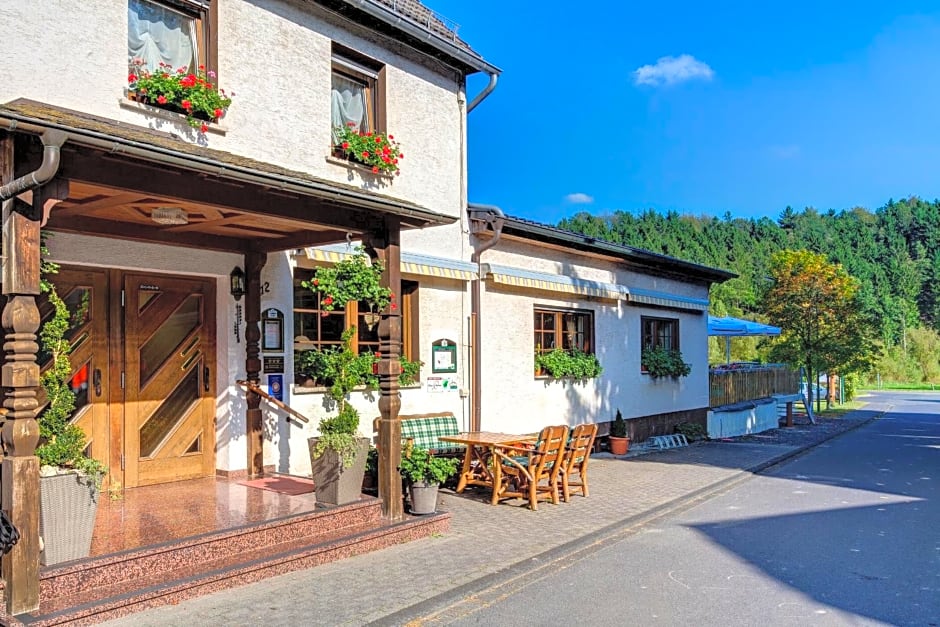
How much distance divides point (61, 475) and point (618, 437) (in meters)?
11.4

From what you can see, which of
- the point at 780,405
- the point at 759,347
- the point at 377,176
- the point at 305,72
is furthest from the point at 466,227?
the point at 759,347

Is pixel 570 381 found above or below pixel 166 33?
below

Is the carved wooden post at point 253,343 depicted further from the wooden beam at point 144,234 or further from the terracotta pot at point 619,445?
the terracotta pot at point 619,445

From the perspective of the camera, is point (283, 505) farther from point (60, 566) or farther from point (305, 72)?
point (305, 72)

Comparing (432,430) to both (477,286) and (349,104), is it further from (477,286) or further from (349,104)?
(349,104)

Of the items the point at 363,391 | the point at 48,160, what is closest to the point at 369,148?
the point at 363,391

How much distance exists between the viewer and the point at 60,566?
5355 mm

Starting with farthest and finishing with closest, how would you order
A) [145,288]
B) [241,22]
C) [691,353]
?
[691,353] → [241,22] → [145,288]

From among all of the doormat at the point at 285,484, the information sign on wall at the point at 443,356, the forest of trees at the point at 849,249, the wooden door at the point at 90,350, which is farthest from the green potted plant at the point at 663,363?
the forest of trees at the point at 849,249

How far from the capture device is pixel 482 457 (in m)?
10.6

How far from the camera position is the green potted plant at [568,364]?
1383 cm

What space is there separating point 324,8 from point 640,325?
9.82 m

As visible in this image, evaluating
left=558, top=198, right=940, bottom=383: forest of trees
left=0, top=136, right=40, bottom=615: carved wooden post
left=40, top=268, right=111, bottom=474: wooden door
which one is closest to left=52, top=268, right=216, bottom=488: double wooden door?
left=40, top=268, right=111, bottom=474: wooden door

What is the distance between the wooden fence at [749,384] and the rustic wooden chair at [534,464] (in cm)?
1122
